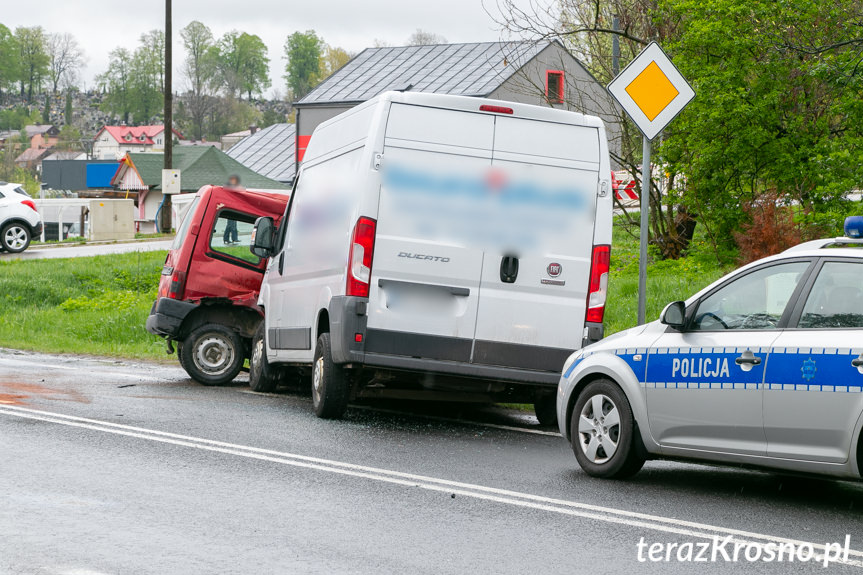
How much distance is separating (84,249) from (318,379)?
2637 cm

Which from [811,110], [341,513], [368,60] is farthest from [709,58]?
[368,60]

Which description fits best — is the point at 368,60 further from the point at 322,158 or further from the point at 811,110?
the point at 322,158

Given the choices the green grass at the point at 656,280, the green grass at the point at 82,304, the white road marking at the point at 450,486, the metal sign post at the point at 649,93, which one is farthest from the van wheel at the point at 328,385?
the green grass at the point at 82,304

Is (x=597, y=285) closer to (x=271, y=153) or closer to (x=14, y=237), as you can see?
(x=14, y=237)

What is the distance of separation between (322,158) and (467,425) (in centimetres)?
278

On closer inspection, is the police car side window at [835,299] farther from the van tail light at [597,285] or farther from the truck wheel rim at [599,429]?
the van tail light at [597,285]

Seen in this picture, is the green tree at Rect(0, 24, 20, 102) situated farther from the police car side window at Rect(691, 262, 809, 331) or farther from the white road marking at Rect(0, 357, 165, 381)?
the police car side window at Rect(691, 262, 809, 331)

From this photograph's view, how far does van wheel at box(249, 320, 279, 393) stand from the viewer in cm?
1259

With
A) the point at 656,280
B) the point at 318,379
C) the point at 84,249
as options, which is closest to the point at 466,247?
the point at 318,379

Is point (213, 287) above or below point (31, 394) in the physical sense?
above

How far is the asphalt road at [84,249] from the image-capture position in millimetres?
32062

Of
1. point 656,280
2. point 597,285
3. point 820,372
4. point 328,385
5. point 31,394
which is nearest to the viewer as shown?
point 820,372

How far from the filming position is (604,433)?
7.93m

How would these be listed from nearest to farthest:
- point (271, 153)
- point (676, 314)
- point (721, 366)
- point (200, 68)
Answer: point (721, 366)
point (676, 314)
point (271, 153)
point (200, 68)
